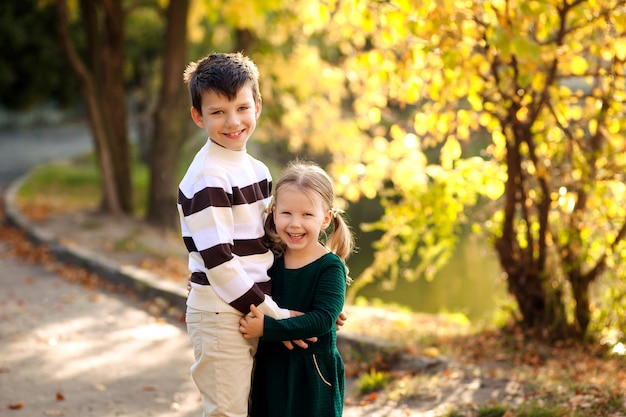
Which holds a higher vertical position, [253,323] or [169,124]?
[169,124]

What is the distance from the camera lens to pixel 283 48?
15227mm

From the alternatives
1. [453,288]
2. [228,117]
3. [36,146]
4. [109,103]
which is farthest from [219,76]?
[36,146]

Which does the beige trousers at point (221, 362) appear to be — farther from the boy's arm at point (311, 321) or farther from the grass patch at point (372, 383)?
the grass patch at point (372, 383)

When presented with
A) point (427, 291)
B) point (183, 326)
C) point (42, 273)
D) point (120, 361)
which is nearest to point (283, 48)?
point (427, 291)

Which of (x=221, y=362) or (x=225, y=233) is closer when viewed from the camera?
(x=225, y=233)

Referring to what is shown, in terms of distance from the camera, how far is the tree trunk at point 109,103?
1066 centimetres

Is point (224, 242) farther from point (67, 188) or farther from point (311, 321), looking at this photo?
point (67, 188)

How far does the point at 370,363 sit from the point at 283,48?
34.6 feet

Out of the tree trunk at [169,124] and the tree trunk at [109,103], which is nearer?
the tree trunk at [169,124]

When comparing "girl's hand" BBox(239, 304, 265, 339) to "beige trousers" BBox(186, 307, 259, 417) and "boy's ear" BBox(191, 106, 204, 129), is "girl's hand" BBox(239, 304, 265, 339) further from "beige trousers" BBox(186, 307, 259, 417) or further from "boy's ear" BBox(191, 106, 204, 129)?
"boy's ear" BBox(191, 106, 204, 129)

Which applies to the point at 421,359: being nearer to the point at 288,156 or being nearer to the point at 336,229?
the point at 336,229

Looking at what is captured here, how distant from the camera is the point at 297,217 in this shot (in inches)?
118

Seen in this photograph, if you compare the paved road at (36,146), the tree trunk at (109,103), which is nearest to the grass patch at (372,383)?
the tree trunk at (109,103)

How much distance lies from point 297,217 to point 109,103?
8754 mm
